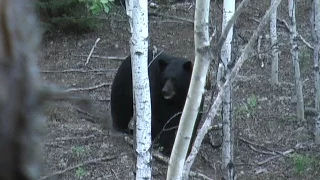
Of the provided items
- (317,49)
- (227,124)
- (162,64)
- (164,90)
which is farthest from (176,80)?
(317,49)

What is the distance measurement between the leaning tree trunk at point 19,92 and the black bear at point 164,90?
6.41m

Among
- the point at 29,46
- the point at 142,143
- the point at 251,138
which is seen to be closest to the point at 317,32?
the point at 251,138

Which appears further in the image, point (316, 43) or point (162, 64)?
point (316, 43)

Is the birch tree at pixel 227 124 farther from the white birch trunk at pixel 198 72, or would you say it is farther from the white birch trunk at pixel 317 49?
the white birch trunk at pixel 198 72

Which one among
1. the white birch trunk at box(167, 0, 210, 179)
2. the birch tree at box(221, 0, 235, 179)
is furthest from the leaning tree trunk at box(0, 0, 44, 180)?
the birch tree at box(221, 0, 235, 179)

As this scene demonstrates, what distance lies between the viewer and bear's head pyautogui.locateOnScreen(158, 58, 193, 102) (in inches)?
282

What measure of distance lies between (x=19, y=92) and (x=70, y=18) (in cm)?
1211

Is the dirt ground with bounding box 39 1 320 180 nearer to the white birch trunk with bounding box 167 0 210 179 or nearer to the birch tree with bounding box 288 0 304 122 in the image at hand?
the birch tree with bounding box 288 0 304 122

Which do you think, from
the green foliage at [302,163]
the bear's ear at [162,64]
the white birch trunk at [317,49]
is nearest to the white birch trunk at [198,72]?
the green foliage at [302,163]

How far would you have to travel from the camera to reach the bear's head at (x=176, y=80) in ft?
23.5

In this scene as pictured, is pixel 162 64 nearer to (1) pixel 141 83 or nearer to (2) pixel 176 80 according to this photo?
(2) pixel 176 80

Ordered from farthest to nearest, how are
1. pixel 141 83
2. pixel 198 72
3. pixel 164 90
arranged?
pixel 164 90
pixel 141 83
pixel 198 72

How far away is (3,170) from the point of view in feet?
1.44

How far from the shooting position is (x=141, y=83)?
15.0 ft
